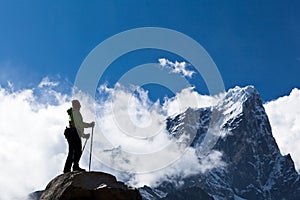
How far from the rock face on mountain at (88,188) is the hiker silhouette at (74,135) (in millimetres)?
1048

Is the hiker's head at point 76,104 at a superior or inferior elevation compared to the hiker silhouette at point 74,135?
superior

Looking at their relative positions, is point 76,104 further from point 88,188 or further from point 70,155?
point 88,188

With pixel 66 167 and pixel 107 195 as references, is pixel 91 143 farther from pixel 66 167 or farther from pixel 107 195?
pixel 107 195

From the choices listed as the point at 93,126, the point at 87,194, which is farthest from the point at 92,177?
the point at 93,126

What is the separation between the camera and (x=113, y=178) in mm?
20984

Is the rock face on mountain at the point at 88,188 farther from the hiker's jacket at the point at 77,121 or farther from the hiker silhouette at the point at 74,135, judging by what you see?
the hiker's jacket at the point at 77,121

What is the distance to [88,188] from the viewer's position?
1989cm

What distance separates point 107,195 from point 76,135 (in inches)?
121

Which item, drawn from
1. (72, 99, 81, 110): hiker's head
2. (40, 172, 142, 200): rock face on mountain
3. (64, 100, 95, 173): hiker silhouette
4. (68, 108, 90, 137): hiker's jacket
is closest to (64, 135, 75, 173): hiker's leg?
(64, 100, 95, 173): hiker silhouette

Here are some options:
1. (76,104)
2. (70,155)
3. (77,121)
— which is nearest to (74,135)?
(77,121)

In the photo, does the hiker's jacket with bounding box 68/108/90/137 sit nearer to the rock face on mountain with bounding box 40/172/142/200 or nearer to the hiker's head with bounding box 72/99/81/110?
the hiker's head with bounding box 72/99/81/110

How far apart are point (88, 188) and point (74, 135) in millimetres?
2666

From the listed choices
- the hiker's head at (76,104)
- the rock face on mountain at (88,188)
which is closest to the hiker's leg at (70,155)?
the rock face on mountain at (88,188)

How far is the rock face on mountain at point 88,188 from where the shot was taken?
1983 cm
